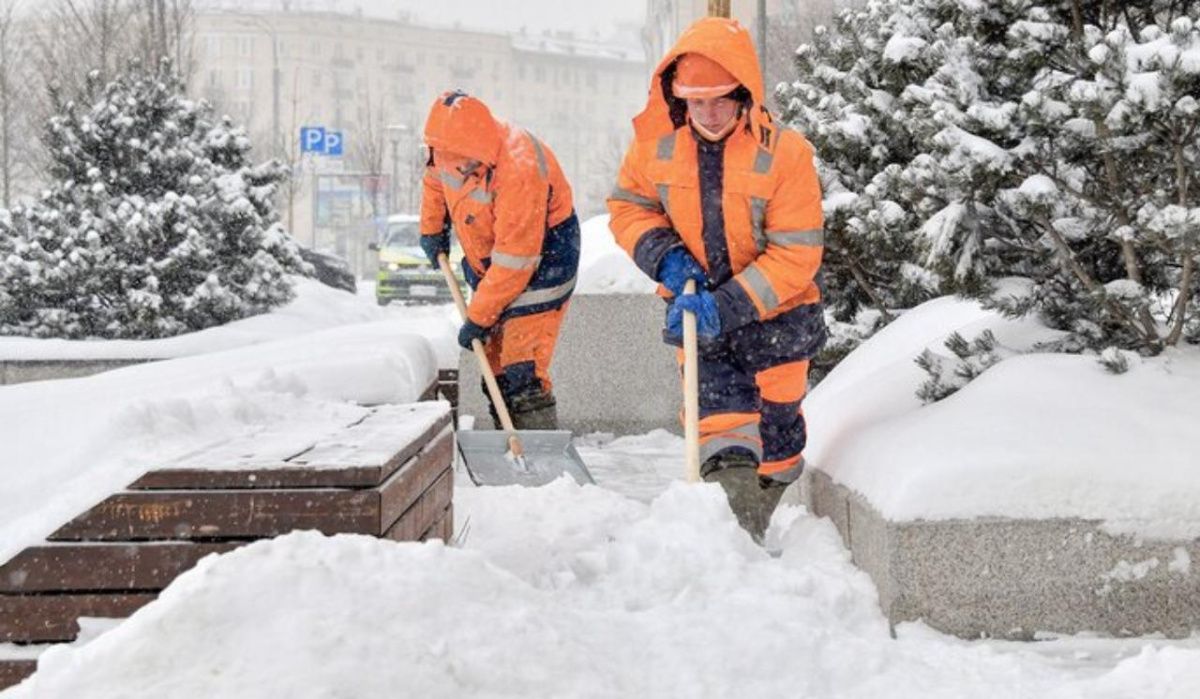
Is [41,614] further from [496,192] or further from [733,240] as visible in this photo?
[496,192]

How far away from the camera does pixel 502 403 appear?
599 cm

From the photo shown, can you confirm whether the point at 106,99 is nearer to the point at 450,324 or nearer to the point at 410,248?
the point at 450,324

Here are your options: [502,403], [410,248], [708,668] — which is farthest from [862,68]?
[410,248]

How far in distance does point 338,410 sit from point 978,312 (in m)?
2.33

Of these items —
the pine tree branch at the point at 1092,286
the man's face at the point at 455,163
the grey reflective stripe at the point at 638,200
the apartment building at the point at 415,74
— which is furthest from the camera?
the apartment building at the point at 415,74

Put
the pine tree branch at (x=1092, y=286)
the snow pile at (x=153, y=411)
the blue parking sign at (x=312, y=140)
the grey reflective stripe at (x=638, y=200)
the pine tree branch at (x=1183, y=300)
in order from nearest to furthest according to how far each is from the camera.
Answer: the snow pile at (x=153, y=411), the pine tree branch at (x=1183, y=300), the pine tree branch at (x=1092, y=286), the grey reflective stripe at (x=638, y=200), the blue parking sign at (x=312, y=140)

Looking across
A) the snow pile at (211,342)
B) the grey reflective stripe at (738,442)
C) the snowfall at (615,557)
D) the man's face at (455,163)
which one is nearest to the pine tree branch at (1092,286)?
the snowfall at (615,557)

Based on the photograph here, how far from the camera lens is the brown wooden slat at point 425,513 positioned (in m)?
3.33

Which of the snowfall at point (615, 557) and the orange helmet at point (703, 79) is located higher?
the orange helmet at point (703, 79)

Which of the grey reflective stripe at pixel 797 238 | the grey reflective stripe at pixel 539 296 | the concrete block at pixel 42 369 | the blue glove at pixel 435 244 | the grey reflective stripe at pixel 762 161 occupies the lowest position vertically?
the concrete block at pixel 42 369

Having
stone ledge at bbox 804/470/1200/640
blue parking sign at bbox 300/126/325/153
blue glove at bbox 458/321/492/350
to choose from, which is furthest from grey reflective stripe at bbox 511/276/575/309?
blue parking sign at bbox 300/126/325/153

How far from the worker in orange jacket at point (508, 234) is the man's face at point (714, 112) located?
1558 mm

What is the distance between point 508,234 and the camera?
580 cm

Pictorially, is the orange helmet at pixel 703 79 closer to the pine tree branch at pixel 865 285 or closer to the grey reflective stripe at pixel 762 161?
the grey reflective stripe at pixel 762 161
